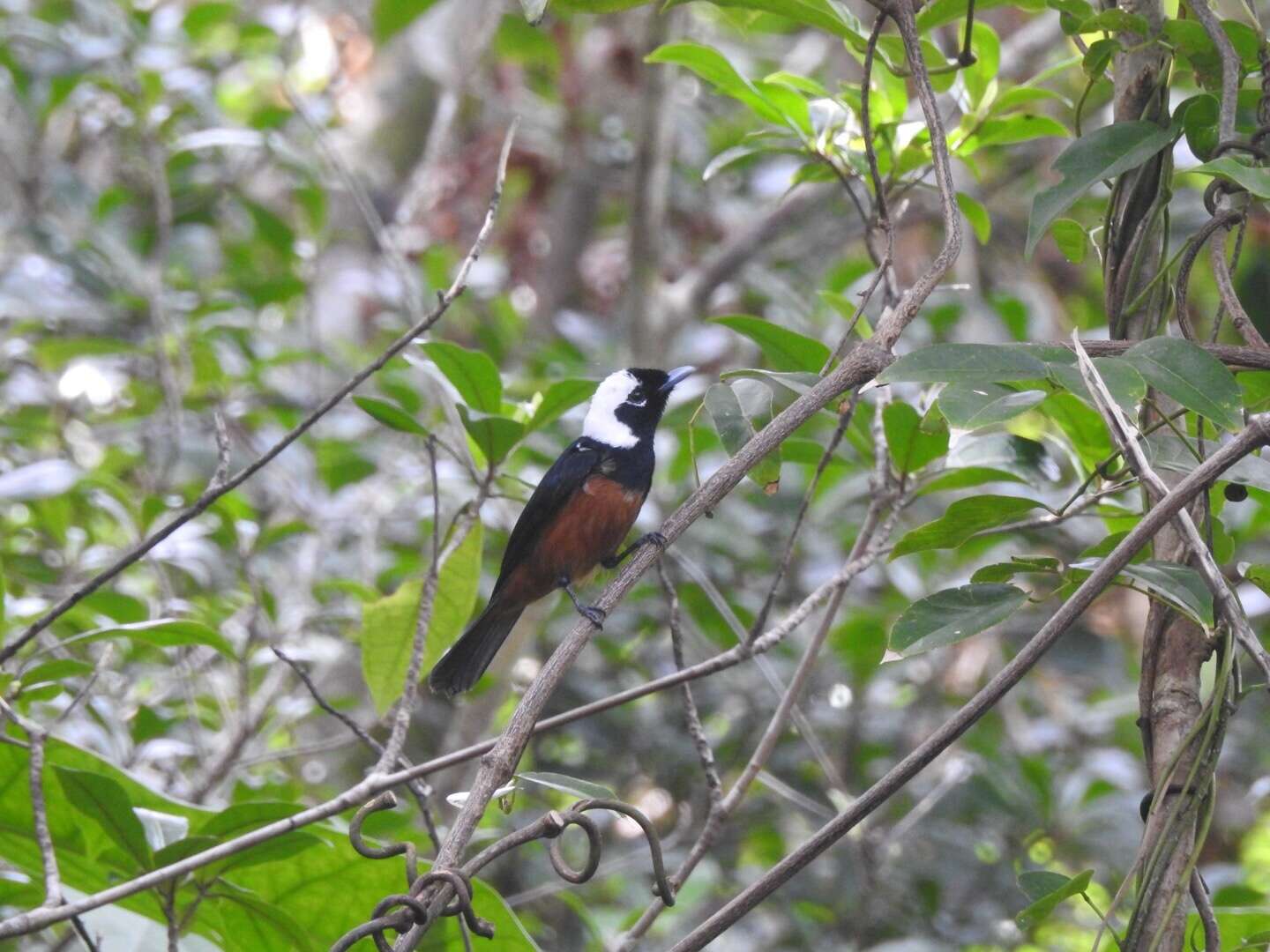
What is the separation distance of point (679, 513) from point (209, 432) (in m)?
3.33

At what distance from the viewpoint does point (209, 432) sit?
455cm

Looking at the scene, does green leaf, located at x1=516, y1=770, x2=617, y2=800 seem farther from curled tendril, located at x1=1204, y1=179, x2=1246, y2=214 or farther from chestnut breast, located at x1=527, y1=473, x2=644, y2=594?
chestnut breast, located at x1=527, y1=473, x2=644, y2=594

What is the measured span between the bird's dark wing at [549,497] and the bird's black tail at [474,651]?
0.09 metres

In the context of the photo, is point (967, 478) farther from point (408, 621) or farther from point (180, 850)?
point (180, 850)

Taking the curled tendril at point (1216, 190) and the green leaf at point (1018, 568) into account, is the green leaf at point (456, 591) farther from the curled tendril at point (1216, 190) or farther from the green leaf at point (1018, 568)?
the curled tendril at point (1216, 190)

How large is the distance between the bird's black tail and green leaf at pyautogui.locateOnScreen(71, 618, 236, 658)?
96 centimetres

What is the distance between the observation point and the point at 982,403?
1.50m

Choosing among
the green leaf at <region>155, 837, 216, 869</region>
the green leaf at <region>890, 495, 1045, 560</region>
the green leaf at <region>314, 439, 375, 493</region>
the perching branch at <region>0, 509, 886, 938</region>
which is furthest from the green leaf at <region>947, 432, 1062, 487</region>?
the green leaf at <region>314, 439, 375, 493</region>

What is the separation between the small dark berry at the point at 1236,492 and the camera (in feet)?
5.74

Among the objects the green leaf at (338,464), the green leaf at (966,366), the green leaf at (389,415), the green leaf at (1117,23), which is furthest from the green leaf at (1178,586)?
the green leaf at (338,464)

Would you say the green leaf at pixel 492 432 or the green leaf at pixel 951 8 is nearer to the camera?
the green leaf at pixel 951 8

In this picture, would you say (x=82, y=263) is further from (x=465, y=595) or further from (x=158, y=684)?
(x=465, y=595)

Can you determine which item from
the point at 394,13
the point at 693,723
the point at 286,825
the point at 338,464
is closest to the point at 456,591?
the point at 693,723

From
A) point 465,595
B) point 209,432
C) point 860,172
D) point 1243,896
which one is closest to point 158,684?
point 209,432
